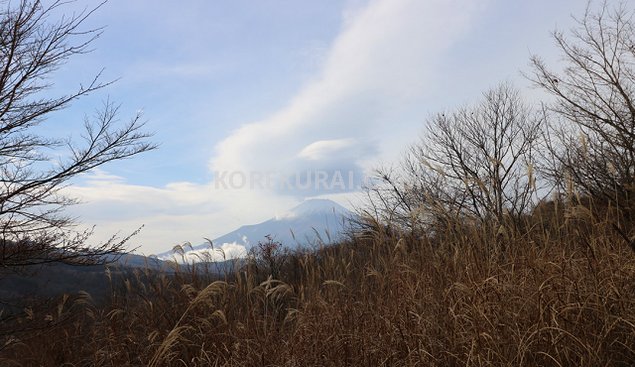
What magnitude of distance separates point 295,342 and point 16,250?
163 inches

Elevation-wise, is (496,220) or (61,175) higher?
(61,175)

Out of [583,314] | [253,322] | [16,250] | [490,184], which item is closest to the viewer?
[583,314]

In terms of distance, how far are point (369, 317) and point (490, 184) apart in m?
1.63

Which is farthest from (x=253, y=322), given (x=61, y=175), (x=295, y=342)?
(x=61, y=175)

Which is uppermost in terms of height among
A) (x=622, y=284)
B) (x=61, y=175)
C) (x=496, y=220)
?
(x=61, y=175)

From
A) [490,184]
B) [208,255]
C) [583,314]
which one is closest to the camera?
[583,314]

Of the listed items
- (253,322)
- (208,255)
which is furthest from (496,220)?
(208,255)

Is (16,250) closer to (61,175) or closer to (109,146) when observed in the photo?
(61,175)

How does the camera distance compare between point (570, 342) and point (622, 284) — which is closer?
point (570, 342)

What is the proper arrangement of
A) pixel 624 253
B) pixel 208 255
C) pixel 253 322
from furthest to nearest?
pixel 208 255
pixel 253 322
pixel 624 253

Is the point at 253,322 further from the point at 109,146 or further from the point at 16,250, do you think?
the point at 109,146

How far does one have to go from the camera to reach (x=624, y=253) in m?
3.71

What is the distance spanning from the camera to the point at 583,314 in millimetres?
2834

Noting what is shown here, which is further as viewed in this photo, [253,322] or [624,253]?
[253,322]
